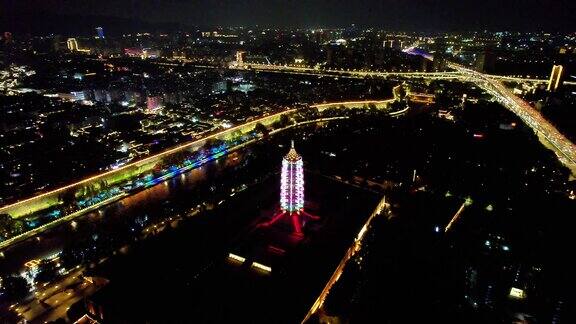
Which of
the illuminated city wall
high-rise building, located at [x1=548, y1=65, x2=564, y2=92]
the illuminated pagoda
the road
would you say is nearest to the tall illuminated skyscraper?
the illuminated pagoda

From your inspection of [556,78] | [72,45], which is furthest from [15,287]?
[72,45]

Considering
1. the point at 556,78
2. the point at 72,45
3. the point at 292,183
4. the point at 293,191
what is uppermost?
the point at 556,78

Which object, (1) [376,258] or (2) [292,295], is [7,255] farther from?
(1) [376,258]

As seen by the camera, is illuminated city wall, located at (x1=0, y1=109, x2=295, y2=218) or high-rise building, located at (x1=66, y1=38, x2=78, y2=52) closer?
illuminated city wall, located at (x1=0, y1=109, x2=295, y2=218)

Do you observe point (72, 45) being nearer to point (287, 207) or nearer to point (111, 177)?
point (111, 177)

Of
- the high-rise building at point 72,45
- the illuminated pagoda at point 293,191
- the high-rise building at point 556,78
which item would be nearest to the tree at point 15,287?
the illuminated pagoda at point 293,191

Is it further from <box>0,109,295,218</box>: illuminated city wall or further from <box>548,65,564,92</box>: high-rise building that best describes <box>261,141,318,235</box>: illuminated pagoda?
<box>548,65,564,92</box>: high-rise building

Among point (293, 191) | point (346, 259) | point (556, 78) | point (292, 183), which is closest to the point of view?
point (346, 259)

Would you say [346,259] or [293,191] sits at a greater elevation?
[293,191]

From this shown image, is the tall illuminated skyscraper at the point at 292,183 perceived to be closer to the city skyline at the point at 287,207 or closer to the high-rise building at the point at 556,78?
the city skyline at the point at 287,207
